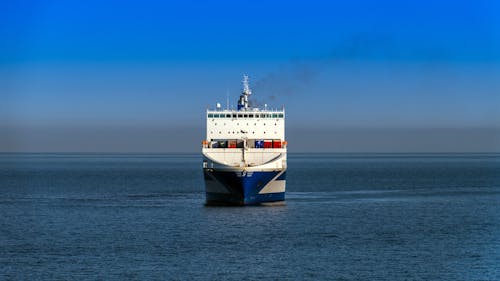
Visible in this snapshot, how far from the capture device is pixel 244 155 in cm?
8500

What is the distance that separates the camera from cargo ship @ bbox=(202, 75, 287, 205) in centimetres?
8081

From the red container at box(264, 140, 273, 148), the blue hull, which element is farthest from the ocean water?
the red container at box(264, 140, 273, 148)

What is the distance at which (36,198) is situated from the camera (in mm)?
103688

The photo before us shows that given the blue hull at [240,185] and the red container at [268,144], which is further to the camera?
the red container at [268,144]

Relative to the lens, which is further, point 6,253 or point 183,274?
point 6,253

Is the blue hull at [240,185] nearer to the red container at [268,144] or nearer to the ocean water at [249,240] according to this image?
the ocean water at [249,240]

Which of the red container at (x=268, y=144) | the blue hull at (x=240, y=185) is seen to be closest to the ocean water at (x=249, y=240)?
the blue hull at (x=240, y=185)

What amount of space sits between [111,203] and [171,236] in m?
32.3

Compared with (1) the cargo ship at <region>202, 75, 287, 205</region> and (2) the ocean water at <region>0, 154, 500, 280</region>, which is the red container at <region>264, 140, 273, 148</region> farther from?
(2) the ocean water at <region>0, 154, 500, 280</region>

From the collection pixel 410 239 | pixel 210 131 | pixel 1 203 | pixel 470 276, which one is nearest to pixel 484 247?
pixel 410 239

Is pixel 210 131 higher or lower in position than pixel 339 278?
higher

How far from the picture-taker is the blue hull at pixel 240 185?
3150 inches

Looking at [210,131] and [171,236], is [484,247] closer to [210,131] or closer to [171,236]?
[171,236]

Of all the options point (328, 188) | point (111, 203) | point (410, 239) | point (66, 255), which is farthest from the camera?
point (328, 188)
